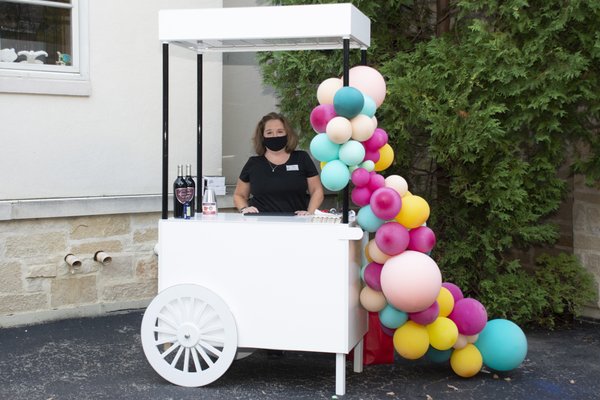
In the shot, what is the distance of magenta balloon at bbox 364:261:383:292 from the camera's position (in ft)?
15.2

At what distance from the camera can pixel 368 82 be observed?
185 inches

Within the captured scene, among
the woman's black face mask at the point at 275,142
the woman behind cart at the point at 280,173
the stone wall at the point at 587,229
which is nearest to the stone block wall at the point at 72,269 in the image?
the woman behind cart at the point at 280,173

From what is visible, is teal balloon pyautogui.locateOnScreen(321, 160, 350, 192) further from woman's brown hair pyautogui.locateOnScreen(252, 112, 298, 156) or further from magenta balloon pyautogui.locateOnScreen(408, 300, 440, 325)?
woman's brown hair pyautogui.locateOnScreen(252, 112, 298, 156)

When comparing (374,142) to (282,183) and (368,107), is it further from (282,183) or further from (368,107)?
(282,183)

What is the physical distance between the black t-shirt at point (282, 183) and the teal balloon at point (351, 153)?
3.88 feet

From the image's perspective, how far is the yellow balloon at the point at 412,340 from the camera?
4656 mm

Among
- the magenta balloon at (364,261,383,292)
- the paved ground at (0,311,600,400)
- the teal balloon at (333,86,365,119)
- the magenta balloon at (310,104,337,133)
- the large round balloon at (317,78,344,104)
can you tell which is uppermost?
the large round balloon at (317,78,344,104)

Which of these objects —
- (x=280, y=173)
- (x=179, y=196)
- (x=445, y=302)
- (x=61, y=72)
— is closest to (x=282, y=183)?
(x=280, y=173)

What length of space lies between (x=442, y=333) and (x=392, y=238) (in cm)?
69

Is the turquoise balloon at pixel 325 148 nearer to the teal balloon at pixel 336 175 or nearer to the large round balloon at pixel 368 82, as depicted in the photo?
the teal balloon at pixel 336 175

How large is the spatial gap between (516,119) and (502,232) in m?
0.89

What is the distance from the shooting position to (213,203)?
4977mm

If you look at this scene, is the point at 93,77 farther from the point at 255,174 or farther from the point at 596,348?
the point at 596,348

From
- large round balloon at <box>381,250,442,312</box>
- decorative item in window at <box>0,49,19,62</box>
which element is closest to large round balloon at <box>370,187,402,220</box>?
large round balloon at <box>381,250,442,312</box>
